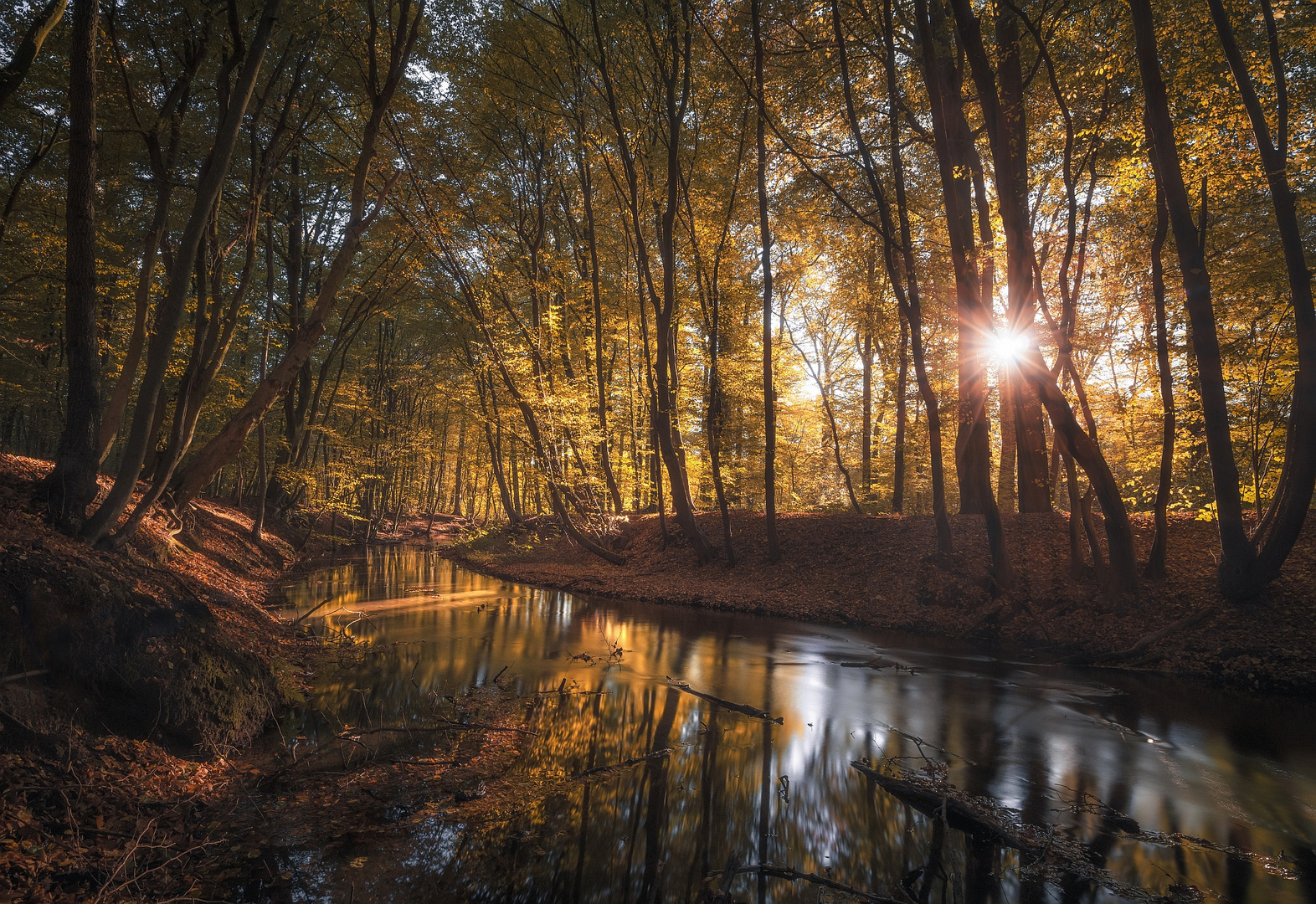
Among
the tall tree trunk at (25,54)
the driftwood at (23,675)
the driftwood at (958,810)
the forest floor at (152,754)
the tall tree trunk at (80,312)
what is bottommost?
the driftwood at (958,810)

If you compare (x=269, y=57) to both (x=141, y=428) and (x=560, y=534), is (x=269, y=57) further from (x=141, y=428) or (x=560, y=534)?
(x=560, y=534)

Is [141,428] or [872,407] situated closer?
[141,428]

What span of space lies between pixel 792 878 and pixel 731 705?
3392 millimetres

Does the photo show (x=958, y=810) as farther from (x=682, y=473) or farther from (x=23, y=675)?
(x=682, y=473)

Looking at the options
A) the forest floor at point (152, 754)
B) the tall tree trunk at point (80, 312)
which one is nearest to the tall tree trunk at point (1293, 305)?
the forest floor at point (152, 754)

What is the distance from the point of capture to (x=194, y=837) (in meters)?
3.46

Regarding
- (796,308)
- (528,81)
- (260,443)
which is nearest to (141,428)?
(260,443)

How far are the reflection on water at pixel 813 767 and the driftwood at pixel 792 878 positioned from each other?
0.07m

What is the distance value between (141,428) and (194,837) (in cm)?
503

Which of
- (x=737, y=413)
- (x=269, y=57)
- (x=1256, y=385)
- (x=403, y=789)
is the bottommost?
(x=403, y=789)

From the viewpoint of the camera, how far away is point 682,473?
1728cm

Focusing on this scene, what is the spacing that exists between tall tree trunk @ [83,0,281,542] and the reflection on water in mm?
2995

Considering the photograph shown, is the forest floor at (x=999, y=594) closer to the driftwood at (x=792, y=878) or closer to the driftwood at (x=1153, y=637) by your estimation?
the driftwood at (x=1153, y=637)

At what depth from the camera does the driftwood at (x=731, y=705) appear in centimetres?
658
